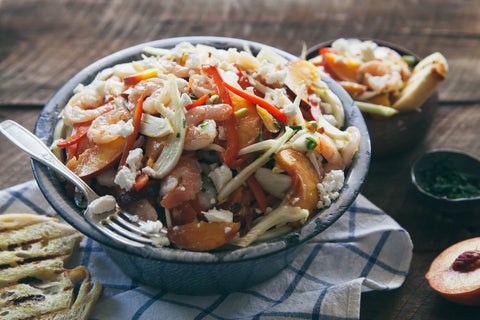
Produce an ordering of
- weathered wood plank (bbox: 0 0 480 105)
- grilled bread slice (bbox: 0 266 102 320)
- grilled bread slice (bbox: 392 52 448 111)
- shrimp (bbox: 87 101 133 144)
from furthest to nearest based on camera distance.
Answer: weathered wood plank (bbox: 0 0 480 105) → grilled bread slice (bbox: 392 52 448 111) → grilled bread slice (bbox: 0 266 102 320) → shrimp (bbox: 87 101 133 144)

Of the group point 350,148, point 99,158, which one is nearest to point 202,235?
point 99,158

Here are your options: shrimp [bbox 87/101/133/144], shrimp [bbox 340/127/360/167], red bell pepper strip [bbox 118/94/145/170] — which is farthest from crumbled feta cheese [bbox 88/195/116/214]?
shrimp [bbox 340/127/360/167]

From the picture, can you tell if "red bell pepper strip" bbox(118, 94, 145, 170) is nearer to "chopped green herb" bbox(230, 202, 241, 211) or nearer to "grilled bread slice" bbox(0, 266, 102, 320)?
"chopped green herb" bbox(230, 202, 241, 211)

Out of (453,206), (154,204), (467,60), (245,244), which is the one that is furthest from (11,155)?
(467,60)

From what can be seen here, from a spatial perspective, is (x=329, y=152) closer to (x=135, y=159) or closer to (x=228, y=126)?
(x=228, y=126)

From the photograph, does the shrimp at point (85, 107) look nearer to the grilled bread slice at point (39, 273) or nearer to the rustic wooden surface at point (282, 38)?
the grilled bread slice at point (39, 273)

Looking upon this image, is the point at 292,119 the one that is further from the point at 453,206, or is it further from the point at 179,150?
the point at 453,206
